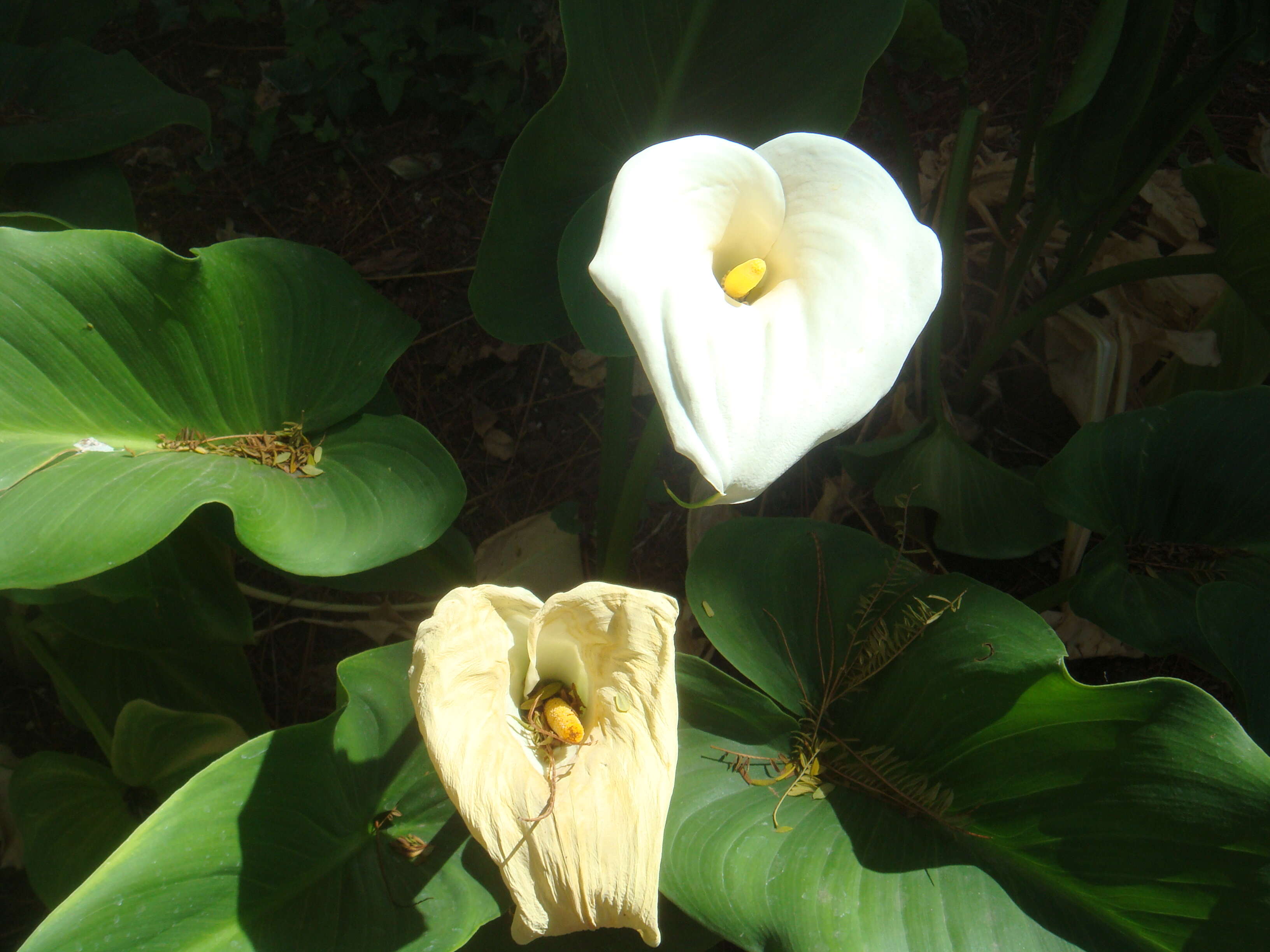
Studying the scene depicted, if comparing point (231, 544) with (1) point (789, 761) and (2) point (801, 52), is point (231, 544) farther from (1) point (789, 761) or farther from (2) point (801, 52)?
(2) point (801, 52)

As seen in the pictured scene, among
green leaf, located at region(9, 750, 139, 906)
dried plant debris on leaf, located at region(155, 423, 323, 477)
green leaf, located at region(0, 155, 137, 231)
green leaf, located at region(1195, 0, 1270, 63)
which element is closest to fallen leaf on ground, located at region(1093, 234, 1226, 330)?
green leaf, located at region(1195, 0, 1270, 63)

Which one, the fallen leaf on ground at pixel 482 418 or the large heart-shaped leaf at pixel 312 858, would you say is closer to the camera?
the large heart-shaped leaf at pixel 312 858

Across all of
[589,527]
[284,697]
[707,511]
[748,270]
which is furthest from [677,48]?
[284,697]

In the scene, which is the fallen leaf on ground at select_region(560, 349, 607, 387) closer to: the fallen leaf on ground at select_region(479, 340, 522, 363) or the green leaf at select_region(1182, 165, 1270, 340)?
the fallen leaf on ground at select_region(479, 340, 522, 363)

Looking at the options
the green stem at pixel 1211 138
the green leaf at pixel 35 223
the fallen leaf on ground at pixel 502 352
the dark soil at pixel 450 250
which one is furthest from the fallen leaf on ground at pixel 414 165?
the green stem at pixel 1211 138

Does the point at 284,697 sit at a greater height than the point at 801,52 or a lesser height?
lesser

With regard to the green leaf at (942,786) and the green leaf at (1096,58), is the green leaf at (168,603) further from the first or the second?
the green leaf at (1096,58)

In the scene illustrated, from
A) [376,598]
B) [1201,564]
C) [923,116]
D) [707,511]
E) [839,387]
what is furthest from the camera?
[923,116]
